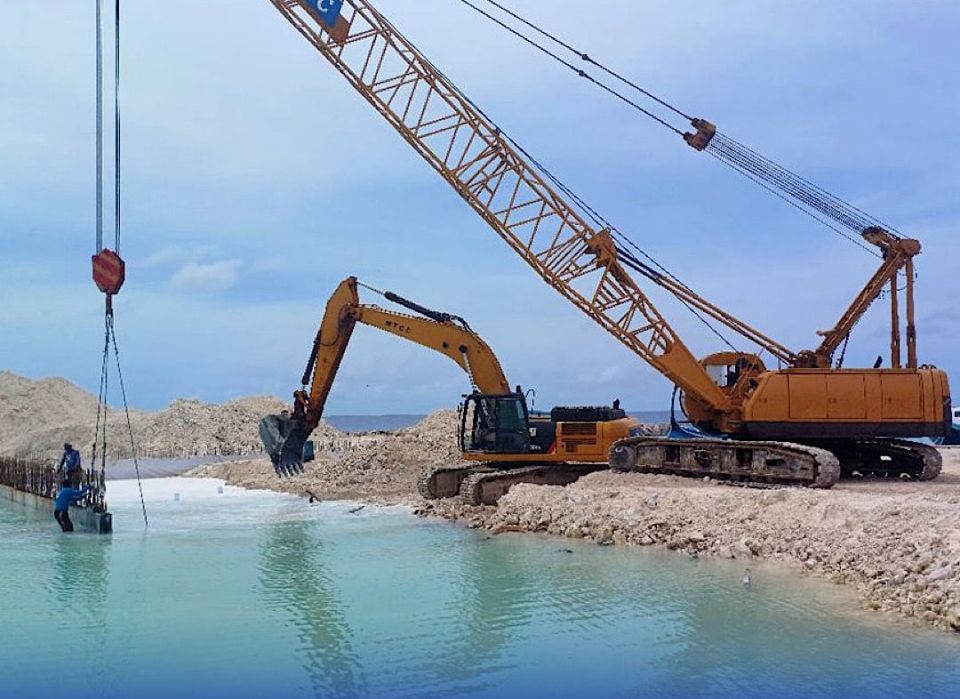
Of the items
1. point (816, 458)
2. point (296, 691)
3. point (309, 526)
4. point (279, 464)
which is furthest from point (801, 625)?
point (279, 464)

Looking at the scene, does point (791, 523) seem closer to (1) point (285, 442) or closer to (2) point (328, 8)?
(1) point (285, 442)

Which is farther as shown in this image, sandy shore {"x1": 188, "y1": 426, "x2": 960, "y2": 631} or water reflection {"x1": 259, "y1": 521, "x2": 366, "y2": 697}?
sandy shore {"x1": 188, "y1": 426, "x2": 960, "y2": 631}

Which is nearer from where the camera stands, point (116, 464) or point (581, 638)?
point (581, 638)

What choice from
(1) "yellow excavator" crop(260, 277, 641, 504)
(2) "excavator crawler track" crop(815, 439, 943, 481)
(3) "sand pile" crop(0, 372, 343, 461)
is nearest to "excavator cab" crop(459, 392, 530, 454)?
(1) "yellow excavator" crop(260, 277, 641, 504)

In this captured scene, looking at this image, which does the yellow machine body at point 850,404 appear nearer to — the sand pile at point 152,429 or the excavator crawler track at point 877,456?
the excavator crawler track at point 877,456

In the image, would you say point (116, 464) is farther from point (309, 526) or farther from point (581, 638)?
point (581, 638)

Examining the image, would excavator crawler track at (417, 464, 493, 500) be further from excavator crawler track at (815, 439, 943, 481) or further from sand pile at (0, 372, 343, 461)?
sand pile at (0, 372, 343, 461)

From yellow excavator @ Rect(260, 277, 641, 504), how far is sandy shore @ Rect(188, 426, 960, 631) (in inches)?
34.5

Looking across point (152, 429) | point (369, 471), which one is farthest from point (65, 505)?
point (152, 429)

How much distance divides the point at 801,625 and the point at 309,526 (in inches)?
384

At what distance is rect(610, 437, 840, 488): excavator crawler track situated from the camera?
15383mm

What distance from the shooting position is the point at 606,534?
1443 cm

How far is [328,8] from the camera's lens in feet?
65.1

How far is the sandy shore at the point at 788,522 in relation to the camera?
10219mm
